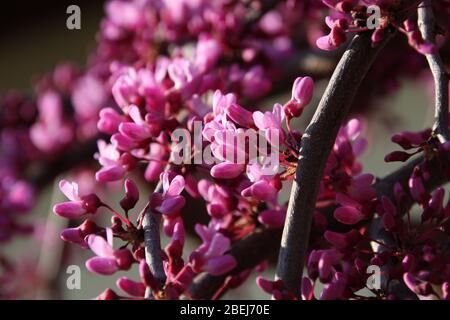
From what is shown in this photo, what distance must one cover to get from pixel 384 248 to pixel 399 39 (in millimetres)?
531

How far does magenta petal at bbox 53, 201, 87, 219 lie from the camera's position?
0.69m

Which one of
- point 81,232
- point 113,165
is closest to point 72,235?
point 81,232

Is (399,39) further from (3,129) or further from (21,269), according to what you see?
(21,269)

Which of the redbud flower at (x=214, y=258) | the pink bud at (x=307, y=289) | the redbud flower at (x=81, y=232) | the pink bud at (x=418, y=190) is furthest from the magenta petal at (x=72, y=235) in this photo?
the pink bud at (x=418, y=190)

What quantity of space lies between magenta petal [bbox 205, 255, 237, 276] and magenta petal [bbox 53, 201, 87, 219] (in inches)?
5.3

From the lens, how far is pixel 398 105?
205 centimetres

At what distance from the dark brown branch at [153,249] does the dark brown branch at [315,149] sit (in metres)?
0.11

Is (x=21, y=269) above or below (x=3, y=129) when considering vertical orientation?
below

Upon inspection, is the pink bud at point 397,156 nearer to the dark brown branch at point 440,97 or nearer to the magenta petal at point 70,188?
the dark brown branch at point 440,97

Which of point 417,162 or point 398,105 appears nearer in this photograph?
point 417,162

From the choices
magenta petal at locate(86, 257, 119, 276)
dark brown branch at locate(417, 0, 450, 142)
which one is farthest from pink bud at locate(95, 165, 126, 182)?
dark brown branch at locate(417, 0, 450, 142)

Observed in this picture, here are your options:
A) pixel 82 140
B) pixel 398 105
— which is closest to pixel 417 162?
pixel 82 140

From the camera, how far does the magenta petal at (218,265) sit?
0.67 metres

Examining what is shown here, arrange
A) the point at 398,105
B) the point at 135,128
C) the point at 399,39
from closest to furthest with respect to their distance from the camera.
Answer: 1. the point at 135,128
2. the point at 399,39
3. the point at 398,105
